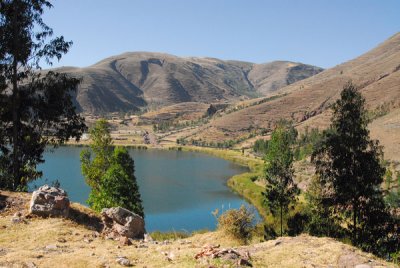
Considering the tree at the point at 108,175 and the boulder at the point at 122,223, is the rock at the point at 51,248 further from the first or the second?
the tree at the point at 108,175

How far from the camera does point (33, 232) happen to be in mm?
15266

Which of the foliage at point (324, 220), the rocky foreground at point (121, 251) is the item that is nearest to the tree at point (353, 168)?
the foliage at point (324, 220)

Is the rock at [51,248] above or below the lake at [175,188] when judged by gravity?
above

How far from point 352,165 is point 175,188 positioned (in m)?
71.0

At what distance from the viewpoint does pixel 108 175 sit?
3653 cm

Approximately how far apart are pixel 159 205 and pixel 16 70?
5289 cm

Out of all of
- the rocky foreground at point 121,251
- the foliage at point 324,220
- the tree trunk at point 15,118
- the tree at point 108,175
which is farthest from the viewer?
the tree at point 108,175

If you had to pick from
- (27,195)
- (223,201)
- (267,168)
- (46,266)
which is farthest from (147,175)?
(46,266)

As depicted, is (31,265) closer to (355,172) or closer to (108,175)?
(355,172)

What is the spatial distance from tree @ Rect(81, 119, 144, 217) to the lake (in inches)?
270

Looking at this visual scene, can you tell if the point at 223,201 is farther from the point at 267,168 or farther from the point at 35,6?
the point at 35,6

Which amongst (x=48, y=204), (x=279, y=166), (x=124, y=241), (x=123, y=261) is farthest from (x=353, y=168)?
(x=48, y=204)

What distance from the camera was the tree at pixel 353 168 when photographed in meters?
27.5

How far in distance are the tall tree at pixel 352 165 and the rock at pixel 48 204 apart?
19.2 m
